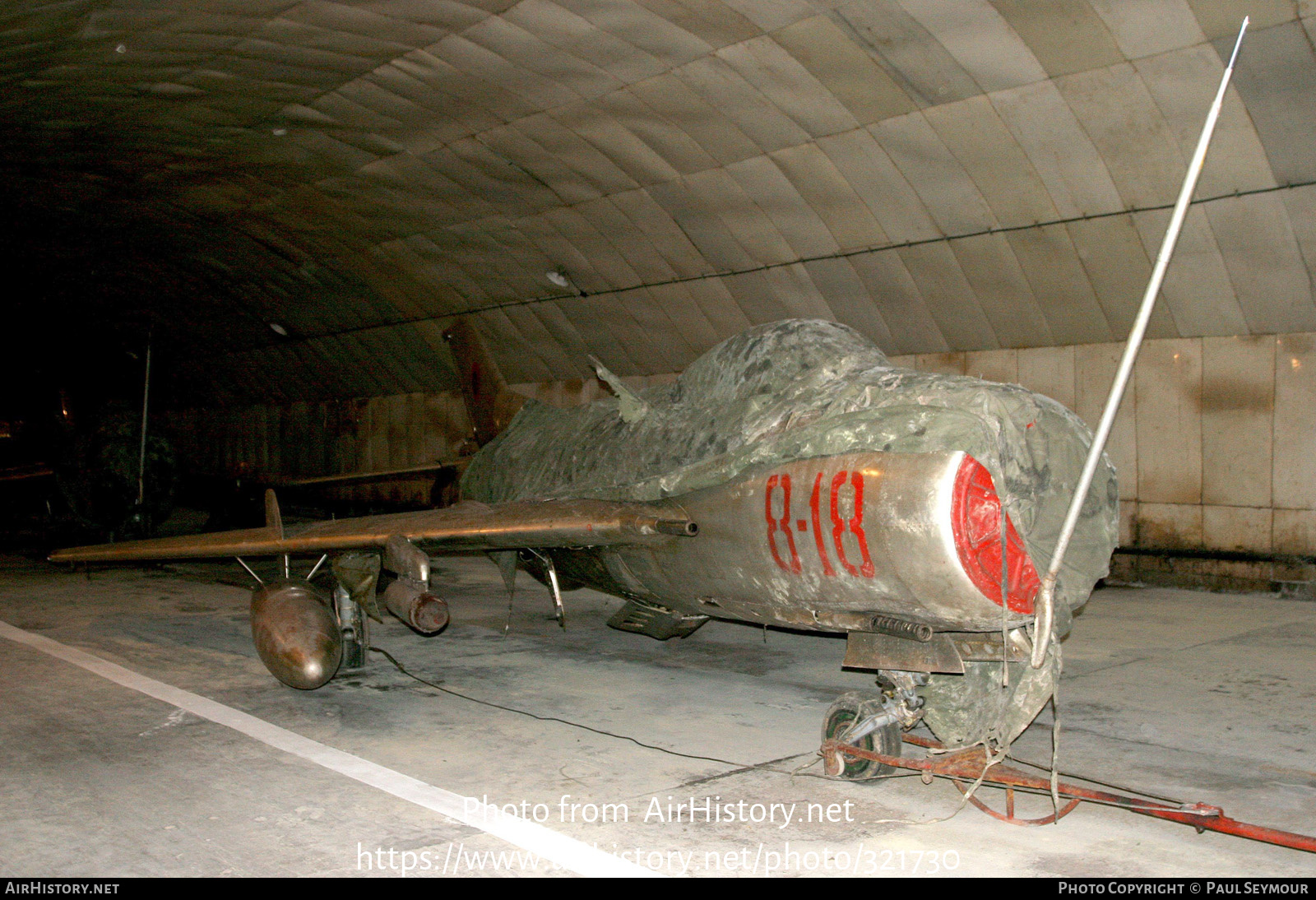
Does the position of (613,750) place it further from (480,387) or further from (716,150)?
(716,150)

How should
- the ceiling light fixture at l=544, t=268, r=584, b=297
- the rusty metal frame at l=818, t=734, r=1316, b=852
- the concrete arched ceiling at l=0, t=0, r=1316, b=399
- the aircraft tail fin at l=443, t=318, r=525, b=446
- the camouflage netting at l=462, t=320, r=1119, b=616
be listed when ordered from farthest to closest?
the ceiling light fixture at l=544, t=268, r=584, b=297 < the aircraft tail fin at l=443, t=318, r=525, b=446 < the concrete arched ceiling at l=0, t=0, r=1316, b=399 < the camouflage netting at l=462, t=320, r=1119, b=616 < the rusty metal frame at l=818, t=734, r=1316, b=852

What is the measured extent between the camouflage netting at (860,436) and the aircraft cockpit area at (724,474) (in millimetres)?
35

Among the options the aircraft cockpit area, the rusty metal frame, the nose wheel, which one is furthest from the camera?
A: the nose wheel

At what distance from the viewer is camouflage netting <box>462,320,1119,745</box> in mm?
5852

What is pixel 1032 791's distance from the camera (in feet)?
18.4

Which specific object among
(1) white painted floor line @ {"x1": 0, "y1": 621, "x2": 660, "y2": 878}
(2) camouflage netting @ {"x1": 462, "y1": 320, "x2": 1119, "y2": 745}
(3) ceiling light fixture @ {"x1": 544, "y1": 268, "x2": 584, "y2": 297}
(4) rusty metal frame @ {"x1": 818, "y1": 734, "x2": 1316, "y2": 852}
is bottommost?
(1) white painted floor line @ {"x1": 0, "y1": 621, "x2": 660, "y2": 878}

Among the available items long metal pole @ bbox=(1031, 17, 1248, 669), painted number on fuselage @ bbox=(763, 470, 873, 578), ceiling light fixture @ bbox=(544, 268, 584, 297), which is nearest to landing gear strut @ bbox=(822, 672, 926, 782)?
painted number on fuselage @ bbox=(763, 470, 873, 578)

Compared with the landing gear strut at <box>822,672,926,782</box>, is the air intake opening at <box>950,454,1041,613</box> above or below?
above

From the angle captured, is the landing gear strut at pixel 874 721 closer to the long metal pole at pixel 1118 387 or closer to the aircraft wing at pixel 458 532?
the long metal pole at pixel 1118 387

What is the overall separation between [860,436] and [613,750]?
9.29 feet

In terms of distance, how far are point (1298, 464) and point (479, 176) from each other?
43.4 feet

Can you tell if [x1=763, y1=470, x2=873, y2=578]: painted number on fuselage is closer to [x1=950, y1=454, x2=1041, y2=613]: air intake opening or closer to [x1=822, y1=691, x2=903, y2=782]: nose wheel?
[x1=950, y1=454, x2=1041, y2=613]: air intake opening

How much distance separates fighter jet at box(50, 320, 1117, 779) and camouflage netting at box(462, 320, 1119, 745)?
1 centimetres

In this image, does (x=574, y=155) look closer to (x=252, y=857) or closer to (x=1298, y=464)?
(x=1298, y=464)
